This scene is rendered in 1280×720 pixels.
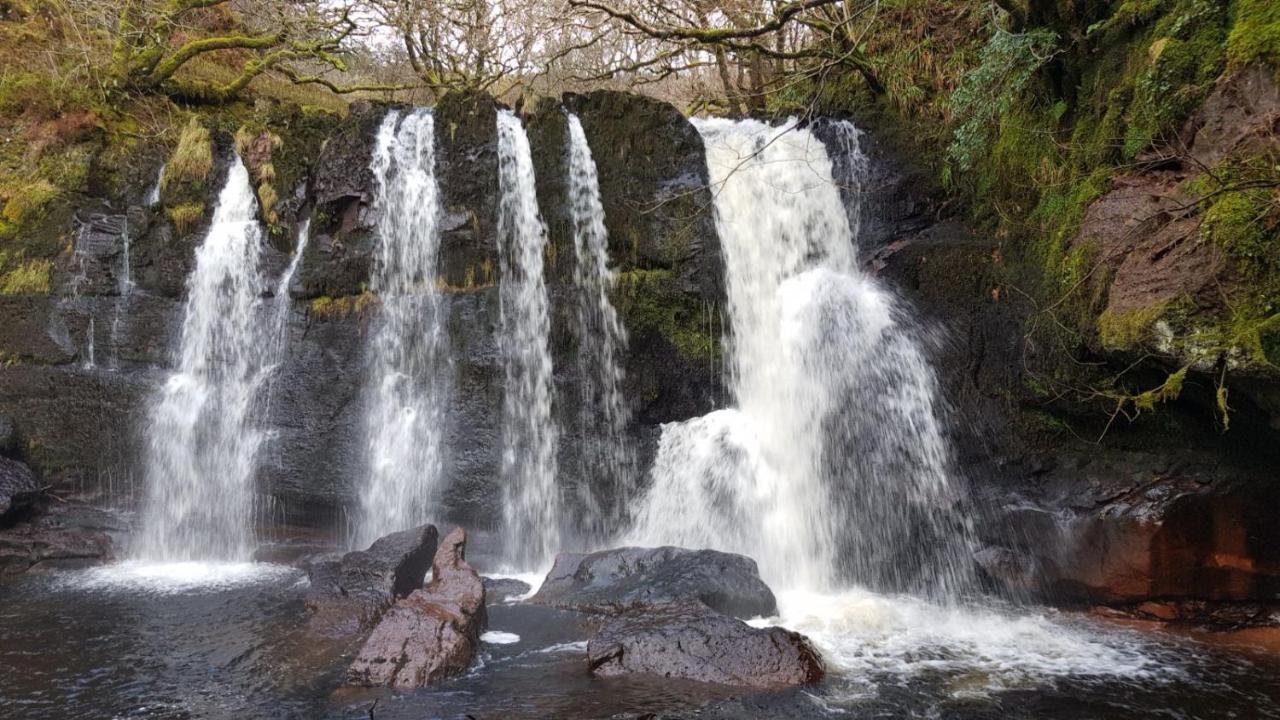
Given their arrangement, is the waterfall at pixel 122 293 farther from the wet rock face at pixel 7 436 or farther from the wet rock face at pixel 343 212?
the wet rock face at pixel 343 212

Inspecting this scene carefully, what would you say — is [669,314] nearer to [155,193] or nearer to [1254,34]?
[1254,34]

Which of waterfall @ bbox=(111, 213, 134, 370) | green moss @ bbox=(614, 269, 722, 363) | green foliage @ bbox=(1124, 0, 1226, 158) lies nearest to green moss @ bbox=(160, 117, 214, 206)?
waterfall @ bbox=(111, 213, 134, 370)

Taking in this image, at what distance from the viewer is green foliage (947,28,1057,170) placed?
280 inches

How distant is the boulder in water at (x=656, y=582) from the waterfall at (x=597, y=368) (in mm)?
1289

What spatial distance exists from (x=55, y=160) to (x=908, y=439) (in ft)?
38.7

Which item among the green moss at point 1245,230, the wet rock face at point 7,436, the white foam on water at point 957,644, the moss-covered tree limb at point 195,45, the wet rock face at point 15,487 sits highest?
the moss-covered tree limb at point 195,45

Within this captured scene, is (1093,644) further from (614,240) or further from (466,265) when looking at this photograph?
(466,265)

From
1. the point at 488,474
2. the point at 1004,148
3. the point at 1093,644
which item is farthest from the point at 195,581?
the point at 1004,148

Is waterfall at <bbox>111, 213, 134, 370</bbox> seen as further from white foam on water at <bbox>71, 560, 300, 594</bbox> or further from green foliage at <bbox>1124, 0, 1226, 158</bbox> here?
green foliage at <bbox>1124, 0, 1226, 158</bbox>

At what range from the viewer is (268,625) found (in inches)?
240

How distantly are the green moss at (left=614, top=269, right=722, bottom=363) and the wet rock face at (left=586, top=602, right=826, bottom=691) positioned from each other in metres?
3.92

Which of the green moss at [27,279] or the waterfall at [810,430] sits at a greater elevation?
the green moss at [27,279]

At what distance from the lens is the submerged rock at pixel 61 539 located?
26.5 feet

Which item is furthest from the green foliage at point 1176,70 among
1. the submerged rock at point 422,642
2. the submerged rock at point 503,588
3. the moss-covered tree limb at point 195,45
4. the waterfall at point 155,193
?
the moss-covered tree limb at point 195,45
